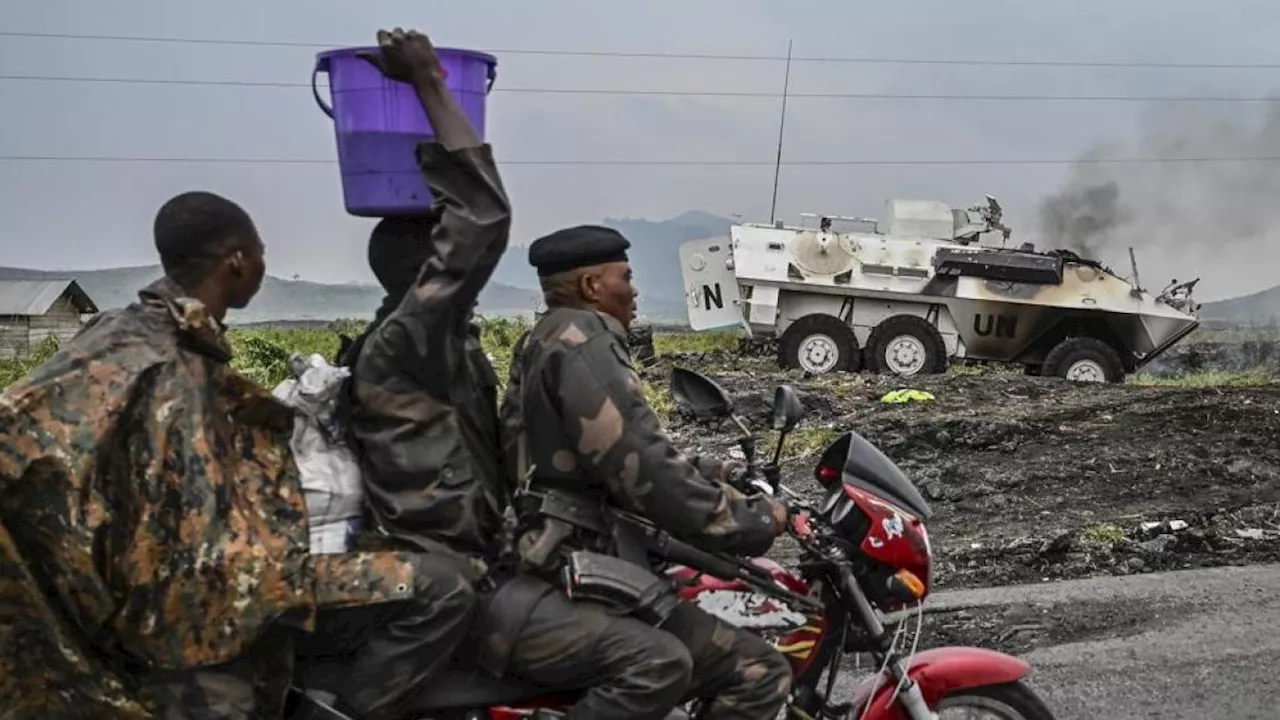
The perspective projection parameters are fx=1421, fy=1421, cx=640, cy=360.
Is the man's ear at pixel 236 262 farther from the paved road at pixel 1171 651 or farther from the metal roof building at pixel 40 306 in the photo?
the metal roof building at pixel 40 306

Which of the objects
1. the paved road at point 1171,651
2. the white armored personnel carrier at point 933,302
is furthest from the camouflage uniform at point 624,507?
the white armored personnel carrier at point 933,302

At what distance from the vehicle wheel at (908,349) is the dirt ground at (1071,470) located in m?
5.01

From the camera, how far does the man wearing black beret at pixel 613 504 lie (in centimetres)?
325

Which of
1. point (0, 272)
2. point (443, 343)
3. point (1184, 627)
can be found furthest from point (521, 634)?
point (0, 272)

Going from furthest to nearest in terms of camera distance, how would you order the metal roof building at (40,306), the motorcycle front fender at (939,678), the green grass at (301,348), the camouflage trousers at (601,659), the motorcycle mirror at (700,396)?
the metal roof building at (40,306) → the green grass at (301,348) → the motorcycle front fender at (939,678) → the motorcycle mirror at (700,396) → the camouflage trousers at (601,659)

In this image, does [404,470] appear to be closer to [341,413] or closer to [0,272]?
[341,413]

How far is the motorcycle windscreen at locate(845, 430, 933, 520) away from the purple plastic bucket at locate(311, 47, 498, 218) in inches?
49.9

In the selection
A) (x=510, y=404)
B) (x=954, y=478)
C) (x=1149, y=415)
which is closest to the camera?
(x=510, y=404)

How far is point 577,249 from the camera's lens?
3.54 metres

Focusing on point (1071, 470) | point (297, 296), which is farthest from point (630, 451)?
point (297, 296)

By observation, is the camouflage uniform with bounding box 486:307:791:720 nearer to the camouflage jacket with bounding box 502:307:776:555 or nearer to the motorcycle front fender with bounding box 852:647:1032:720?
the camouflage jacket with bounding box 502:307:776:555

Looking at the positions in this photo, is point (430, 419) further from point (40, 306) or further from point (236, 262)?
point (40, 306)

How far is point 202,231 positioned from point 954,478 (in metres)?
8.29

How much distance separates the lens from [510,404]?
3457mm
